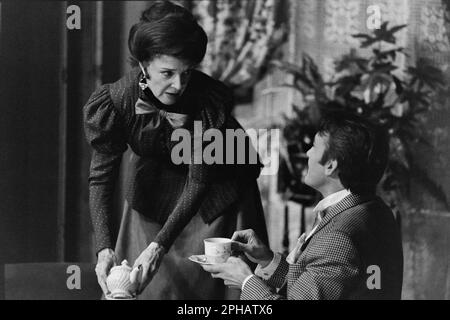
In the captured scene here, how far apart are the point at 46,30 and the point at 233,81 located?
110cm

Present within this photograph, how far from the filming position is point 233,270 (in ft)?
7.77

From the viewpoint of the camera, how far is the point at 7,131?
9.15 feet

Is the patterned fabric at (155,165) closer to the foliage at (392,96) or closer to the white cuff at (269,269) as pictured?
the white cuff at (269,269)

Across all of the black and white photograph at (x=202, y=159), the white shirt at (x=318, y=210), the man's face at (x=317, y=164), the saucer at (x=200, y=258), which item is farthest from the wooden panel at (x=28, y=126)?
the man's face at (x=317, y=164)

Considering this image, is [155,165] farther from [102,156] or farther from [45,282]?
[45,282]

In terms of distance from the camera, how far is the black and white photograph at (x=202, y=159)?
2.37 m

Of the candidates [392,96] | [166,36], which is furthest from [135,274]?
[392,96]

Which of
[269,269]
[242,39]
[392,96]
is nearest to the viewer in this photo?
[269,269]

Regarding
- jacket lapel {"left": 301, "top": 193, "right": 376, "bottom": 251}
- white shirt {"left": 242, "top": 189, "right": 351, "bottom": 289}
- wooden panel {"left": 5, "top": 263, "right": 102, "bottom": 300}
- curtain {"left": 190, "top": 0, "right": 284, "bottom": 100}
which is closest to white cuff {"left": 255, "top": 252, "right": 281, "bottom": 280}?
white shirt {"left": 242, "top": 189, "right": 351, "bottom": 289}

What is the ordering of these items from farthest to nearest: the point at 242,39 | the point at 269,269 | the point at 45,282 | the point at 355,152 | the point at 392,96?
the point at 242,39 → the point at 392,96 → the point at 45,282 → the point at 269,269 → the point at 355,152

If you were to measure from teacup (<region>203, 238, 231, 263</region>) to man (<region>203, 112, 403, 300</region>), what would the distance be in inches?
0.8

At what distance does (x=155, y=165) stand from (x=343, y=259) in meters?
0.79

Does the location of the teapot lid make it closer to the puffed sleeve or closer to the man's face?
the puffed sleeve

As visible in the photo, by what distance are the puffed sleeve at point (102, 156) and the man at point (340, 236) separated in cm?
48
